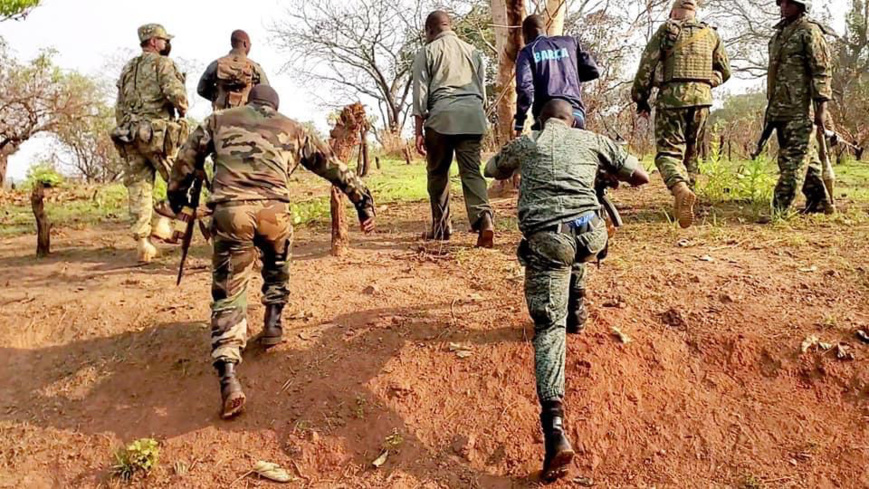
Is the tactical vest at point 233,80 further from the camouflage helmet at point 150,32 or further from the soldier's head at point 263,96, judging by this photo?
the soldier's head at point 263,96

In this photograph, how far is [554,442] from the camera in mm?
3369

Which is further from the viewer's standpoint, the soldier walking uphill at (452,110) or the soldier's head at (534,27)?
the soldier walking uphill at (452,110)

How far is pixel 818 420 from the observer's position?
390 centimetres

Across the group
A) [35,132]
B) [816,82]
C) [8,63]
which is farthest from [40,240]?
[8,63]

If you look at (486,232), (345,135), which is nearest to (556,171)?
(486,232)

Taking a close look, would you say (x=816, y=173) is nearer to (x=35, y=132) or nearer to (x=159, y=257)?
(x=159, y=257)

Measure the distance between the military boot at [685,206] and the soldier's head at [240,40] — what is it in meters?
4.17

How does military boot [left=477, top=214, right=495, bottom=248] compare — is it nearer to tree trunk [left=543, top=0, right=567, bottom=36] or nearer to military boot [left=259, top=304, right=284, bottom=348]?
military boot [left=259, top=304, right=284, bottom=348]

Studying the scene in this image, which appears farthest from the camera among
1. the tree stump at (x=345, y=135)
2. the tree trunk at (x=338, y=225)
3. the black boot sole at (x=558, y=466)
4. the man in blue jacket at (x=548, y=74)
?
the tree trunk at (x=338, y=225)

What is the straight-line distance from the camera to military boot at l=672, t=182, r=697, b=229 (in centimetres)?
582

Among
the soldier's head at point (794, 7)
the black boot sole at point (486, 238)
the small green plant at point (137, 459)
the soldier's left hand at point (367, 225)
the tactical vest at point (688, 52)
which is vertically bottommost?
the small green plant at point (137, 459)

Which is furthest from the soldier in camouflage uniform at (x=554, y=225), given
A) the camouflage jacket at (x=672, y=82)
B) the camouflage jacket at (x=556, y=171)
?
the camouflage jacket at (x=672, y=82)

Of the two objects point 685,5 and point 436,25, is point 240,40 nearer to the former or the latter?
point 436,25

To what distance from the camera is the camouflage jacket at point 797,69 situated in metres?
6.17
